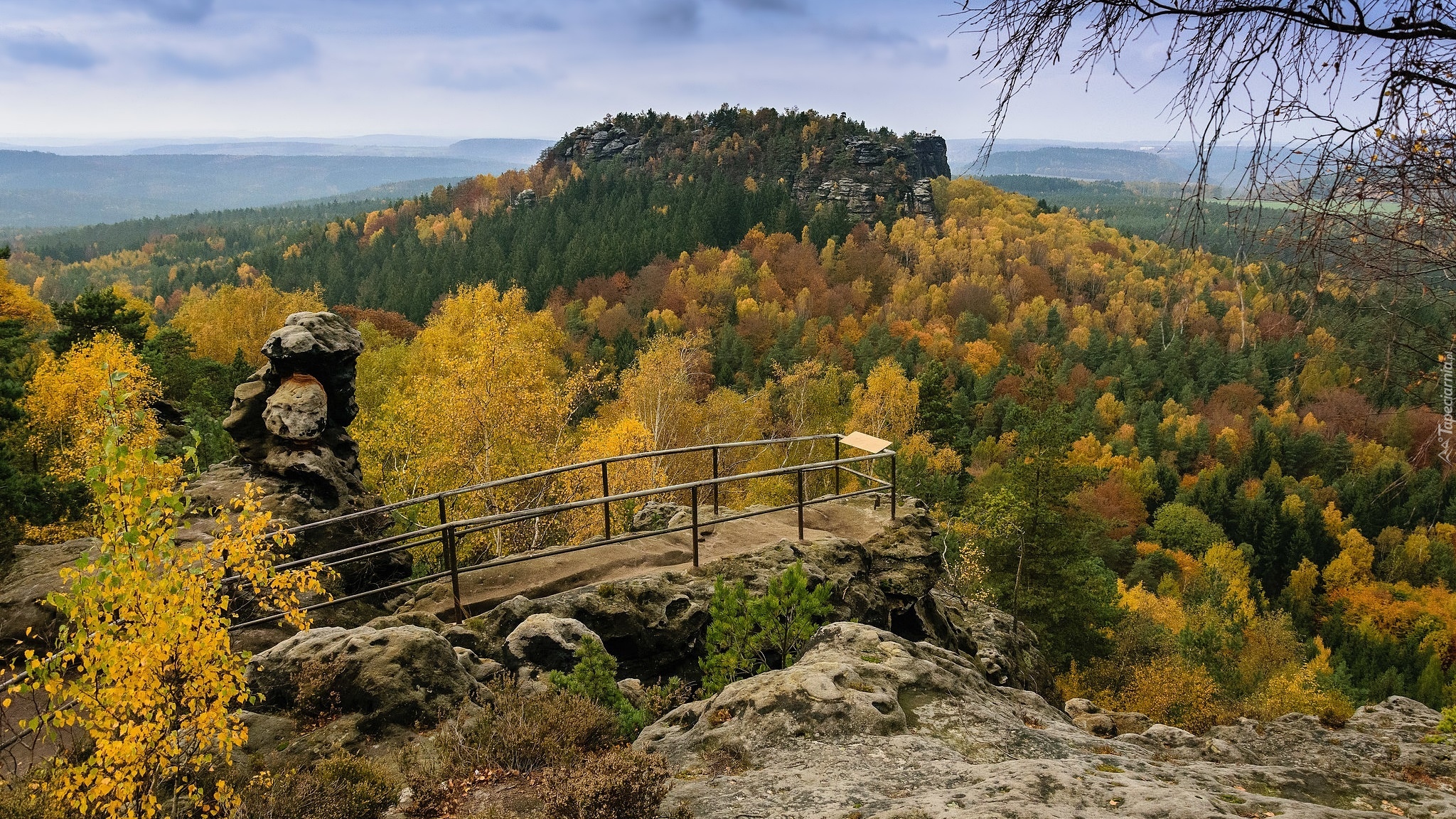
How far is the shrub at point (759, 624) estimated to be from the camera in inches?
302

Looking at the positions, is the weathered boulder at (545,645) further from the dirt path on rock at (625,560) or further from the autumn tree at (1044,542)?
the autumn tree at (1044,542)

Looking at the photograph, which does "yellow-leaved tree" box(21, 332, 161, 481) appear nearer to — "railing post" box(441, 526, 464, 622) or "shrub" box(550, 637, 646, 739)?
"railing post" box(441, 526, 464, 622)

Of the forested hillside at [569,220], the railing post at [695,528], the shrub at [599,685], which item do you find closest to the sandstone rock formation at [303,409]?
the railing post at [695,528]

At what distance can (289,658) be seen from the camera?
22.7 ft

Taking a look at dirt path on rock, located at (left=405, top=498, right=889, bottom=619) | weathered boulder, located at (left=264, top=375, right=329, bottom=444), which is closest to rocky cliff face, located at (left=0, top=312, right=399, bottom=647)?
weathered boulder, located at (left=264, top=375, right=329, bottom=444)

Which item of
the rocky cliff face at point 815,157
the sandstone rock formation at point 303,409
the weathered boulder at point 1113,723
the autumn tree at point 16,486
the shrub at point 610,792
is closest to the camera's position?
the shrub at point 610,792

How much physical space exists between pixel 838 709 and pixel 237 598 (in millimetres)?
7095

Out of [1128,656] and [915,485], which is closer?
[1128,656]

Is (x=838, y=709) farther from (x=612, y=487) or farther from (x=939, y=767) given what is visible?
(x=612, y=487)

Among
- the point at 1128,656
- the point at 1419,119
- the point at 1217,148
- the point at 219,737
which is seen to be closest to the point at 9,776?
the point at 219,737

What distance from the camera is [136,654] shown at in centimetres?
402

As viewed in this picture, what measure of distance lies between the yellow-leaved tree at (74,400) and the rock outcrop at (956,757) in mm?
24263

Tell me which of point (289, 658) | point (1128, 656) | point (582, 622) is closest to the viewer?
point (289, 658)

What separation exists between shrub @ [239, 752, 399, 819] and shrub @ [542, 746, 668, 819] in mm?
1154
